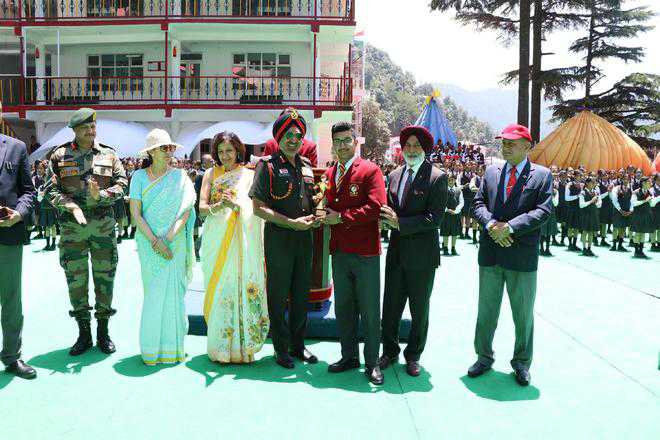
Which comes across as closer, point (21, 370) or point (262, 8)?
point (21, 370)

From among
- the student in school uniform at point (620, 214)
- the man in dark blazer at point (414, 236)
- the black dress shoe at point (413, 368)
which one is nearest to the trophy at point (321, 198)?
the man in dark blazer at point (414, 236)

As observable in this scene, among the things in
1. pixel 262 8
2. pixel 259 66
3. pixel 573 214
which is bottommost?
pixel 573 214

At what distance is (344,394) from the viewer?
4.38 meters

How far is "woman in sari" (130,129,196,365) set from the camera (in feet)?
16.4

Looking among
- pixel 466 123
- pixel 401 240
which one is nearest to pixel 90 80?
pixel 401 240

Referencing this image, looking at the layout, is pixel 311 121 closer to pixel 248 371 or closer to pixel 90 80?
pixel 90 80

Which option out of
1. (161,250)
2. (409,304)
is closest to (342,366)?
(409,304)

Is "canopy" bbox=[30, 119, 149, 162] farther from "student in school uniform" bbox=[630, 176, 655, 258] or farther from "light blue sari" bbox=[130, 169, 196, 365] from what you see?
"light blue sari" bbox=[130, 169, 196, 365]

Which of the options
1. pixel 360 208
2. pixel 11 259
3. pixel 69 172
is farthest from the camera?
pixel 69 172

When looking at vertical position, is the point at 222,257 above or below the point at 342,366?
above

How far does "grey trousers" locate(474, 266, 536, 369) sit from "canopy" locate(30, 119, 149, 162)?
16.7m

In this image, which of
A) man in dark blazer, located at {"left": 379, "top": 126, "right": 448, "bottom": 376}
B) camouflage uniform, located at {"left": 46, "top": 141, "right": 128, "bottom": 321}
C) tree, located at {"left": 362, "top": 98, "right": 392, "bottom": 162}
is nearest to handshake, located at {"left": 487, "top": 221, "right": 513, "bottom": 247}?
man in dark blazer, located at {"left": 379, "top": 126, "right": 448, "bottom": 376}

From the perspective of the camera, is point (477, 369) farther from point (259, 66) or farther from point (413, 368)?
point (259, 66)

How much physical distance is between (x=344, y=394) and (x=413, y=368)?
714mm
